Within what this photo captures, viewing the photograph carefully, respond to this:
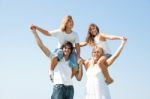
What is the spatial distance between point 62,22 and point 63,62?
160 centimetres

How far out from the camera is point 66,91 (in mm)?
10797

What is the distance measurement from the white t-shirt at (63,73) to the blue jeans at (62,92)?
137mm

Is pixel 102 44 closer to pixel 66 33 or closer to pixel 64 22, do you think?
pixel 66 33

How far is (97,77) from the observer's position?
10672 mm

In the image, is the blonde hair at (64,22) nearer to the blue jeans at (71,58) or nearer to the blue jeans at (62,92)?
the blue jeans at (71,58)

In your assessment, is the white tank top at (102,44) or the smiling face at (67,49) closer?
the smiling face at (67,49)

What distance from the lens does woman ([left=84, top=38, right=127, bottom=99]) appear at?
10547mm

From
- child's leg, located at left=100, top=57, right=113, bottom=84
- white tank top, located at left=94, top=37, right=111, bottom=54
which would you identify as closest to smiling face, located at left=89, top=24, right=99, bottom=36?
white tank top, located at left=94, top=37, right=111, bottom=54

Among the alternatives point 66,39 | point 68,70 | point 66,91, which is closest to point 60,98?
point 66,91

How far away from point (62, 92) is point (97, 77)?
1214 millimetres

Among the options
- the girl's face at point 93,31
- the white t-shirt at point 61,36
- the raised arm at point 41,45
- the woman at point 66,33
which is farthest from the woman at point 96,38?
the raised arm at point 41,45

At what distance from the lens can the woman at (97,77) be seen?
1055 centimetres

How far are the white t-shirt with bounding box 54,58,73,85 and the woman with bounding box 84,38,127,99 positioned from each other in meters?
0.64

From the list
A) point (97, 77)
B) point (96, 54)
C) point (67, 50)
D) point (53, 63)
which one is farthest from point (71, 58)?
point (97, 77)
